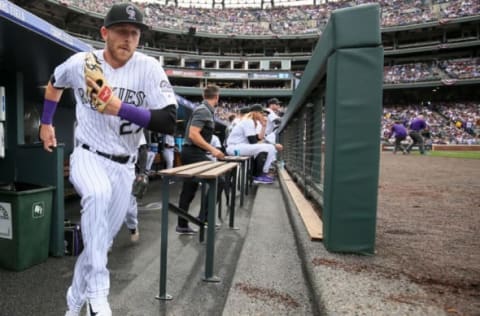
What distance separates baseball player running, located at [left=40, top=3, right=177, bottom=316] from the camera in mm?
1790

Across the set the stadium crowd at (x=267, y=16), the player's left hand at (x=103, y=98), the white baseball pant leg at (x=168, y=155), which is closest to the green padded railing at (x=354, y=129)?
the player's left hand at (x=103, y=98)

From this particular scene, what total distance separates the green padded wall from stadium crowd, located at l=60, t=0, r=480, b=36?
48514mm

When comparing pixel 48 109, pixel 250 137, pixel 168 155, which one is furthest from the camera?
pixel 168 155

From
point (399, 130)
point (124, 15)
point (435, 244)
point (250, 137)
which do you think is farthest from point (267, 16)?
point (124, 15)

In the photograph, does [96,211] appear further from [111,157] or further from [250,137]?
[250,137]

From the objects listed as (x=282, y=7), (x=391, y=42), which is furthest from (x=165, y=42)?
(x=391, y=42)

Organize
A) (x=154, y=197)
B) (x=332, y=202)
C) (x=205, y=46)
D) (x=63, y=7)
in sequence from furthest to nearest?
(x=205, y=46) < (x=63, y=7) < (x=154, y=197) < (x=332, y=202)

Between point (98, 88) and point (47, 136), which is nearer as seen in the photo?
point (98, 88)

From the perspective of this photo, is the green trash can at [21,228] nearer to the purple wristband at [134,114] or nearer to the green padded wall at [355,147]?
the purple wristband at [134,114]

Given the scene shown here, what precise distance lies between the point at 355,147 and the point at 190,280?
1.55 metres

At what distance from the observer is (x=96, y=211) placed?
72.0 inches

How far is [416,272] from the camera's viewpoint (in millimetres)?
2186

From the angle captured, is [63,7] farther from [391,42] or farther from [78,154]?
[78,154]

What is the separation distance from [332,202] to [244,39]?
5405 cm
